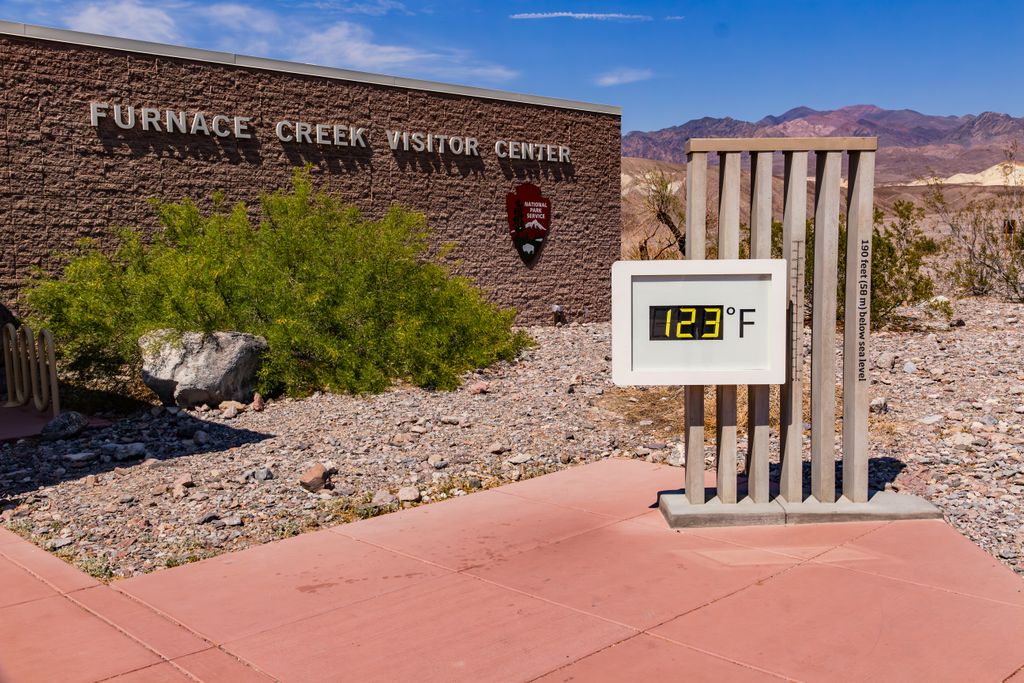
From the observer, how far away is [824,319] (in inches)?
234

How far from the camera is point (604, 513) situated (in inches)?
251

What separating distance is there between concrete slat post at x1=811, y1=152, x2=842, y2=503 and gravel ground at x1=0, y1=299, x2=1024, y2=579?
876 millimetres

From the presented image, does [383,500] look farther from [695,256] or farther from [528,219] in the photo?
[528,219]

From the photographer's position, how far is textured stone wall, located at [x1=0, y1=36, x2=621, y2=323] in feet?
46.5

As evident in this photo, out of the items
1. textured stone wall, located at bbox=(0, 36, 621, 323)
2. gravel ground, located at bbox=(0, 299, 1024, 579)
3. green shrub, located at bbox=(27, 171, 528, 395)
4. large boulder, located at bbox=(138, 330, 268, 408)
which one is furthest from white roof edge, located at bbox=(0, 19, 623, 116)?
gravel ground, located at bbox=(0, 299, 1024, 579)

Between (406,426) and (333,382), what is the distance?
88.6 inches

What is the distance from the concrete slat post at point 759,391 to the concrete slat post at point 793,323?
115 mm

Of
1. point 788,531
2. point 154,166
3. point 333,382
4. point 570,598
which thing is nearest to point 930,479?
point 788,531

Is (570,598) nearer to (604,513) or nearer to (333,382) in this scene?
(604,513)

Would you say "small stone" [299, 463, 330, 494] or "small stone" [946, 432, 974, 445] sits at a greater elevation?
"small stone" [946, 432, 974, 445]

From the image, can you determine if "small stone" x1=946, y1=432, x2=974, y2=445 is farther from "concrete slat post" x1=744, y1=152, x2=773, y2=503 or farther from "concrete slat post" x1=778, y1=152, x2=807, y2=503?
"concrete slat post" x1=744, y1=152, x2=773, y2=503

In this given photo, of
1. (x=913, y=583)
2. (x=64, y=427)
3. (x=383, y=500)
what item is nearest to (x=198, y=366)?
(x=64, y=427)

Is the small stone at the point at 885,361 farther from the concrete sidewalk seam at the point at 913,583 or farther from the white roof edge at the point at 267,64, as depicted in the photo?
the white roof edge at the point at 267,64

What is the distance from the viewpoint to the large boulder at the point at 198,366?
10.5 metres
